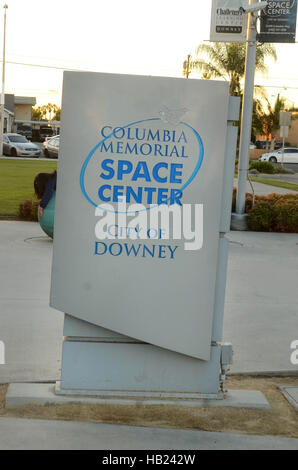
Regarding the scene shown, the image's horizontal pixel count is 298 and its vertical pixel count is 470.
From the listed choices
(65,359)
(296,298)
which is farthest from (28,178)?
(65,359)

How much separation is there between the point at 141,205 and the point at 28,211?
9.31 metres

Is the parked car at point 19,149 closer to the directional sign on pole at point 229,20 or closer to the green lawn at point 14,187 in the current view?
the green lawn at point 14,187

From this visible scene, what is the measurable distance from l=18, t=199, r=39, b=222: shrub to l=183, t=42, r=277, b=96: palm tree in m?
34.4

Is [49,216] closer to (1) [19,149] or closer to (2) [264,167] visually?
Result: (1) [19,149]

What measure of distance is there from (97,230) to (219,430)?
4.45 feet

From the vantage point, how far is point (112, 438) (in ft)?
12.9

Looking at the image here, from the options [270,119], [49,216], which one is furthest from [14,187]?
[270,119]

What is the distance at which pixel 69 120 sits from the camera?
430 cm

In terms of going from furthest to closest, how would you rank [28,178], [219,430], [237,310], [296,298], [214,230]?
[28,178] < [296,298] < [237,310] < [214,230] < [219,430]

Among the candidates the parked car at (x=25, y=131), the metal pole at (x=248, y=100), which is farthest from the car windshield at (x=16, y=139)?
the metal pole at (x=248, y=100)

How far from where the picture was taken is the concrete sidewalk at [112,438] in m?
3.81

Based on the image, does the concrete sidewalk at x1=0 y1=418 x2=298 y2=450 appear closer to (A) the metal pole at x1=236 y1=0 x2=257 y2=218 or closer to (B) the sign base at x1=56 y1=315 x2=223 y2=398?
(B) the sign base at x1=56 y1=315 x2=223 y2=398
